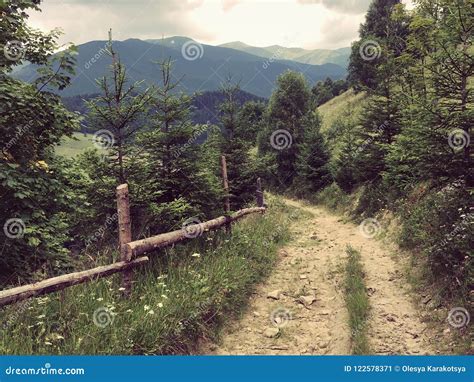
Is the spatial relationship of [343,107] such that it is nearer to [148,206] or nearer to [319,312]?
[148,206]

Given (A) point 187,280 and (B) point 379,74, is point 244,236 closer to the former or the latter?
(A) point 187,280

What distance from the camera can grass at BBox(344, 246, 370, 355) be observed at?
6.06 m

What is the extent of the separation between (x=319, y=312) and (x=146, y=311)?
381cm

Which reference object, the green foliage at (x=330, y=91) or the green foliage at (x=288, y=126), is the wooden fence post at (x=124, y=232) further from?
the green foliage at (x=330, y=91)

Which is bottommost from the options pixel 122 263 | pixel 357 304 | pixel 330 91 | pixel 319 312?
pixel 319 312

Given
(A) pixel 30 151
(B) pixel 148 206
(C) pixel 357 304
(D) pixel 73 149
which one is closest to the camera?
(C) pixel 357 304

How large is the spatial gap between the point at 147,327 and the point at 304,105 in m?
34.5

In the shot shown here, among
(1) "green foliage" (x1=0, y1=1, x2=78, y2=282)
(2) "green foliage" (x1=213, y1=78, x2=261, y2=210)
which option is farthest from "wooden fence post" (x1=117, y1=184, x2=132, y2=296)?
(2) "green foliage" (x1=213, y1=78, x2=261, y2=210)

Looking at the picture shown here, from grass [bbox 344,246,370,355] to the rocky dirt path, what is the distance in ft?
0.52

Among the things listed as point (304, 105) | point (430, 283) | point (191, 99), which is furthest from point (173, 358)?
point (304, 105)

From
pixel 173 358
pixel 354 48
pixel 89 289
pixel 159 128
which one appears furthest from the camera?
pixel 354 48

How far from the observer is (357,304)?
7426 millimetres

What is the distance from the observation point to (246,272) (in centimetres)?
901

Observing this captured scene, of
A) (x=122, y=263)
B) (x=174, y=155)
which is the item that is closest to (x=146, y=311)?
(x=122, y=263)
